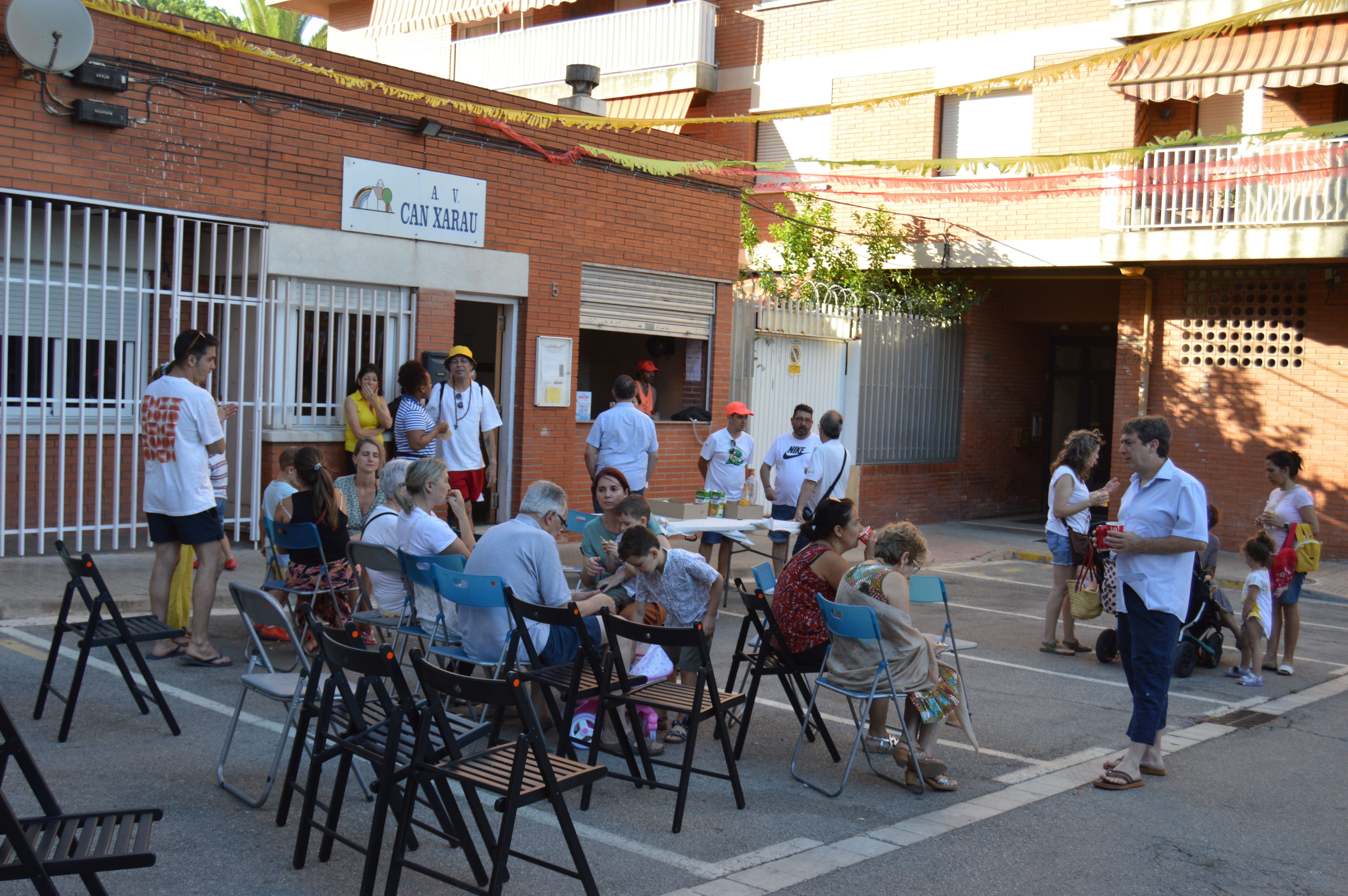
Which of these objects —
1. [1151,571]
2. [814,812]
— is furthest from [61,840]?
[1151,571]

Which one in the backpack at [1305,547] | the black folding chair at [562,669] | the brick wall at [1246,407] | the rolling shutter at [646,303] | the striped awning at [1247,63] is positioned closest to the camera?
the black folding chair at [562,669]

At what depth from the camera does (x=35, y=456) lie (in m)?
9.48

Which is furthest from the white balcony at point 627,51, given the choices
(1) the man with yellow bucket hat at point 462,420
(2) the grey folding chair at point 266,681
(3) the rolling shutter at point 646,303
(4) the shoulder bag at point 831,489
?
(2) the grey folding chair at point 266,681

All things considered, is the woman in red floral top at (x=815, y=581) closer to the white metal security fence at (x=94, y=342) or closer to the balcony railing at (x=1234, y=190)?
the white metal security fence at (x=94, y=342)

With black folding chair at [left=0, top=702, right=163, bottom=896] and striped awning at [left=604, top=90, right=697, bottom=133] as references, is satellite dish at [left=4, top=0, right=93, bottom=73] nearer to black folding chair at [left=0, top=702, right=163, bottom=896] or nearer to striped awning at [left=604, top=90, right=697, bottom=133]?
black folding chair at [left=0, top=702, right=163, bottom=896]

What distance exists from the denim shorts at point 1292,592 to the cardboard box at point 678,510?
14.4 feet

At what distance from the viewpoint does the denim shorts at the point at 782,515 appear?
10.4 metres

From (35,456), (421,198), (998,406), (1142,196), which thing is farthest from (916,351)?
(35,456)

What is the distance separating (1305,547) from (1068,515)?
167cm

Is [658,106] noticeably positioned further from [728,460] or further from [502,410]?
[728,460]

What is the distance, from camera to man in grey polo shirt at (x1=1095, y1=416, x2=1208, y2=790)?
5.65 meters

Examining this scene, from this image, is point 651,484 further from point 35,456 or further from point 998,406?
point 998,406

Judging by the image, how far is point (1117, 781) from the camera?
570 cm

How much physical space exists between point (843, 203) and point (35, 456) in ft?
40.6
